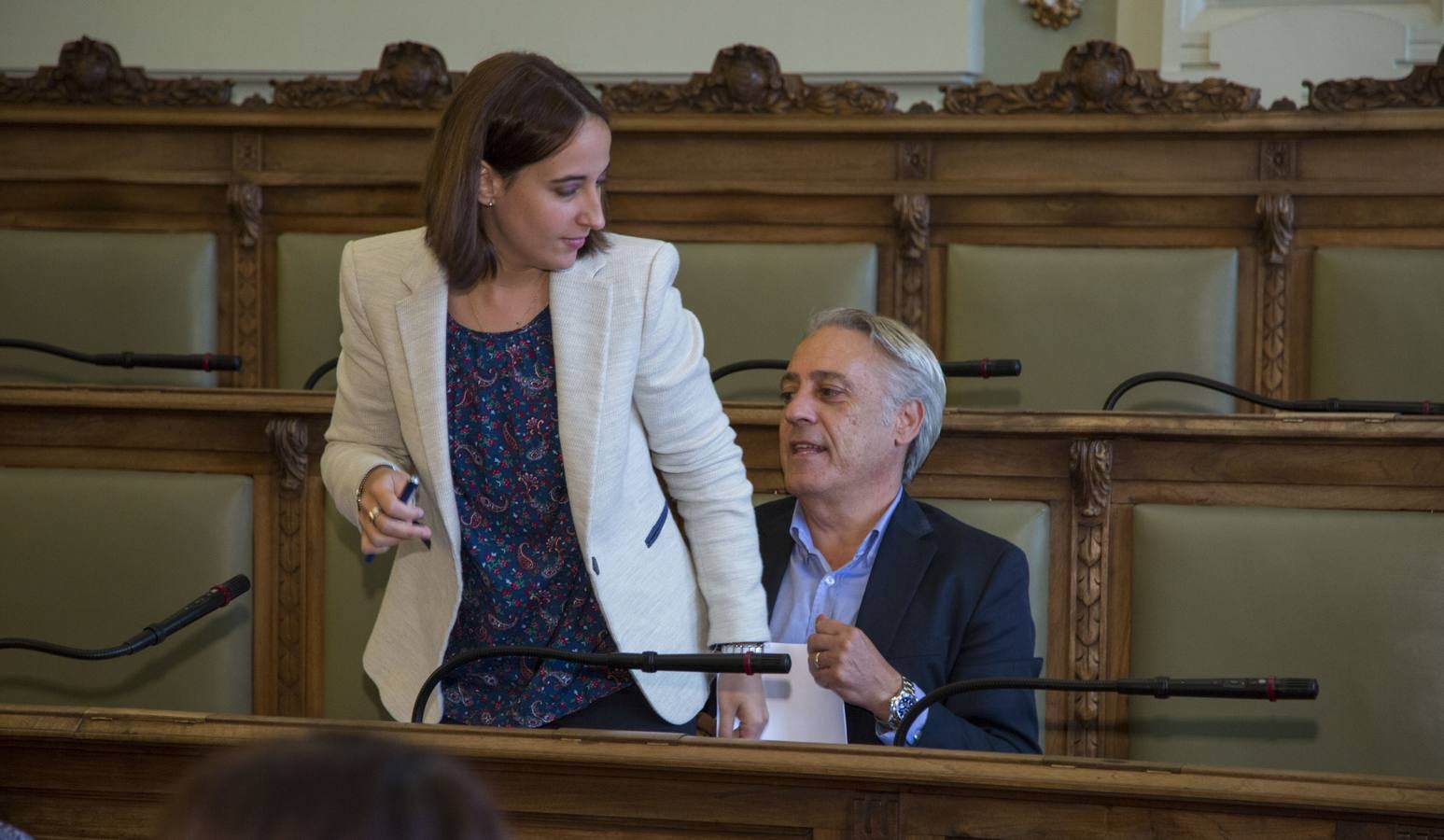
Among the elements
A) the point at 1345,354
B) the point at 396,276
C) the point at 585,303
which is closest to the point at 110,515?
the point at 396,276

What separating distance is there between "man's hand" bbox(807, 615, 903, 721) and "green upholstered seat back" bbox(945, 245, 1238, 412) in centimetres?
132

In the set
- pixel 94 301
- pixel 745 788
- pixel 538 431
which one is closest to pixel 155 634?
pixel 538 431

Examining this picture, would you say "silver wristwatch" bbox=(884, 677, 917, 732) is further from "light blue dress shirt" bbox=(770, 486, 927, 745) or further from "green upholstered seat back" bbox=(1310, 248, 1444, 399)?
"green upholstered seat back" bbox=(1310, 248, 1444, 399)

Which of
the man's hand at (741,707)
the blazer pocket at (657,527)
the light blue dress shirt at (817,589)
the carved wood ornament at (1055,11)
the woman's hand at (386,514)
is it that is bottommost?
the man's hand at (741,707)

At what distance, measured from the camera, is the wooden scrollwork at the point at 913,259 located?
10.5 feet

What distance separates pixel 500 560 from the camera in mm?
1671

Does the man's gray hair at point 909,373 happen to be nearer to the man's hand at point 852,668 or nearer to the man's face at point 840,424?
the man's face at point 840,424

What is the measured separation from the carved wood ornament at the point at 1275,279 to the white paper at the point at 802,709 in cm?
153

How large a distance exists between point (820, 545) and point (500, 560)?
1.70 feet

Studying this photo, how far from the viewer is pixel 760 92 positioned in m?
3.23

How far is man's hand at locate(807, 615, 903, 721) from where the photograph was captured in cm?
173

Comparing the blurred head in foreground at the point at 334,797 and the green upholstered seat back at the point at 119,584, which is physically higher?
the blurred head in foreground at the point at 334,797

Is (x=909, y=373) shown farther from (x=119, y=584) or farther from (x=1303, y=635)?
(x=119, y=584)

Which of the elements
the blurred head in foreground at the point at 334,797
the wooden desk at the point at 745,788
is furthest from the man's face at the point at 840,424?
the blurred head in foreground at the point at 334,797
